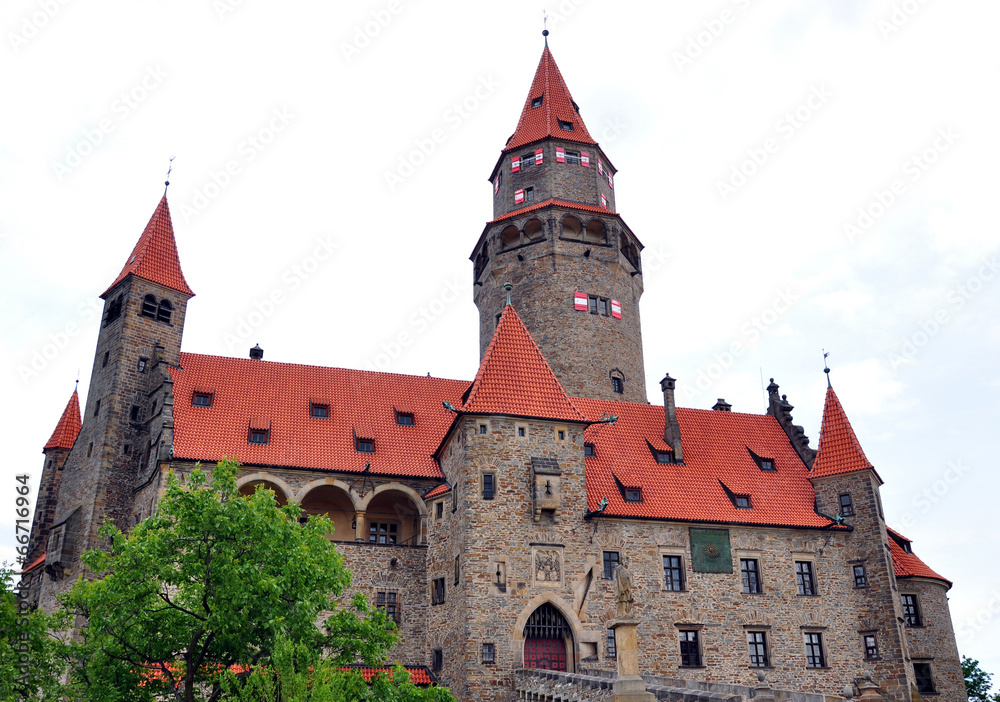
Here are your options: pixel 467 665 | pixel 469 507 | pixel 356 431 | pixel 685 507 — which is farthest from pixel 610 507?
pixel 356 431

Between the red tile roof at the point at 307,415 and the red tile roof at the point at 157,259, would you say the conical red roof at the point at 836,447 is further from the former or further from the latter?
the red tile roof at the point at 157,259

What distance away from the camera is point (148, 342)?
33.4 meters

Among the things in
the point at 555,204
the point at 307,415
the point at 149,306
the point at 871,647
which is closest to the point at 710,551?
the point at 871,647

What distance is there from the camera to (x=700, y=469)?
3341cm

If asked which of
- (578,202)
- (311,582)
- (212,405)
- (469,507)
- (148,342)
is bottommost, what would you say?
(311,582)

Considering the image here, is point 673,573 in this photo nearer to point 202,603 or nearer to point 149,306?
point 202,603

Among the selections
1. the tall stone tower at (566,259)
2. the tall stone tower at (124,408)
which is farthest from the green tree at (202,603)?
the tall stone tower at (566,259)

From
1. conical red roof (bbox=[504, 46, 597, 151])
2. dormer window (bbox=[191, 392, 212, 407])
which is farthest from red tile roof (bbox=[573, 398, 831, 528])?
conical red roof (bbox=[504, 46, 597, 151])

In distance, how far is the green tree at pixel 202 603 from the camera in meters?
19.4

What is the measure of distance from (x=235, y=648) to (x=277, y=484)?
1095 cm

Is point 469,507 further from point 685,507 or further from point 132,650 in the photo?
point 132,650

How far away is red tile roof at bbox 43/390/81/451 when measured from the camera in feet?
120

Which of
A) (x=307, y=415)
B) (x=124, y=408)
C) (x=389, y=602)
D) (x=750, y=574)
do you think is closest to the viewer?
(x=389, y=602)

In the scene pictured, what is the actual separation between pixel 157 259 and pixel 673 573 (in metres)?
21.9
